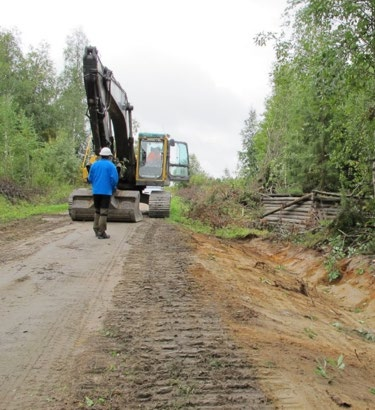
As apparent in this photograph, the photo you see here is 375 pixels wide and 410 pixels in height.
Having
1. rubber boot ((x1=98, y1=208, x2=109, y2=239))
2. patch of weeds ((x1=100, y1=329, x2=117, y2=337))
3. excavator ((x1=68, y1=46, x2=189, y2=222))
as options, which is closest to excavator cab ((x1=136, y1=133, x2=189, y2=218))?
excavator ((x1=68, y1=46, x2=189, y2=222))

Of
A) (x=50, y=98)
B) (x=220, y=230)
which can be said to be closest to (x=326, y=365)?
(x=220, y=230)

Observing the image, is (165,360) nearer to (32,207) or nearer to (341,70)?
(341,70)

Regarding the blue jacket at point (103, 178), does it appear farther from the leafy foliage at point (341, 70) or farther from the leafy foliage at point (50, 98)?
the leafy foliage at point (50, 98)

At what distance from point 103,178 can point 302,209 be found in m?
7.98

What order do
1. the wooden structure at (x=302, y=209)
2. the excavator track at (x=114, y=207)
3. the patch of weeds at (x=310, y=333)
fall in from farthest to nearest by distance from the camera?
the wooden structure at (x=302, y=209), the excavator track at (x=114, y=207), the patch of weeds at (x=310, y=333)

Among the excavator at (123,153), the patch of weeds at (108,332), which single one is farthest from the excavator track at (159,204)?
the patch of weeds at (108,332)

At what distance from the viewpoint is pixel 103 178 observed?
1050cm

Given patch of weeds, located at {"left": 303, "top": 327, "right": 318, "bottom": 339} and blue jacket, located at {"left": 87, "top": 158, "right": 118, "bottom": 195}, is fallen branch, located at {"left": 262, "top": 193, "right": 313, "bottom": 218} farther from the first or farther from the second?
patch of weeds, located at {"left": 303, "top": 327, "right": 318, "bottom": 339}

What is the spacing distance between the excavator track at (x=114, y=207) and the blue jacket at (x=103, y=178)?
9.42ft

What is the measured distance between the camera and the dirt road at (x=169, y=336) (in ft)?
10.5

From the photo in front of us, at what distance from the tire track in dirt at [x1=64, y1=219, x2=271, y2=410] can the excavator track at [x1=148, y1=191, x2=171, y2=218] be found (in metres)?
9.61

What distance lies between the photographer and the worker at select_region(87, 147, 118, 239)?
10.2 m

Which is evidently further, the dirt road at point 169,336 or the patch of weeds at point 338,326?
the patch of weeds at point 338,326

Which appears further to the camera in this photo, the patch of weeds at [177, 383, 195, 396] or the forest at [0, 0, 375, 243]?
the forest at [0, 0, 375, 243]
